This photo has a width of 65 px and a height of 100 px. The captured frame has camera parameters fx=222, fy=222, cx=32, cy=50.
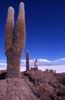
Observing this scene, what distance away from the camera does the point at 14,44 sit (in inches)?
479

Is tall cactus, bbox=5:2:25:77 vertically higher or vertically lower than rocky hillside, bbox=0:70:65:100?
higher

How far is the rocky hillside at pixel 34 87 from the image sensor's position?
9984mm

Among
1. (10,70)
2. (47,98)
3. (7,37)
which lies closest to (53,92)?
(47,98)

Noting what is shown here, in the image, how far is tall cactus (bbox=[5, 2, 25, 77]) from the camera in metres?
12.0

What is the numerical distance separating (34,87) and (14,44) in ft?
8.49

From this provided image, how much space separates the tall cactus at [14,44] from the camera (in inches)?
473

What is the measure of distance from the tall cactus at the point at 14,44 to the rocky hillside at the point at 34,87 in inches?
28.8

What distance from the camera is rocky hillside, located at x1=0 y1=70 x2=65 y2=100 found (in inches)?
393

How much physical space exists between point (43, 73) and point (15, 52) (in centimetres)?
262

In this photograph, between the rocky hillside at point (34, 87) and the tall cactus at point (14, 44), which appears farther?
the tall cactus at point (14, 44)

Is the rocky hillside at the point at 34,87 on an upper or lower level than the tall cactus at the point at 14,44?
lower

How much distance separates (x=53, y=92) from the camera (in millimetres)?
11328

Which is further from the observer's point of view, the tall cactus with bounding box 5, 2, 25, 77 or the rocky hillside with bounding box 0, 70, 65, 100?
the tall cactus with bounding box 5, 2, 25, 77

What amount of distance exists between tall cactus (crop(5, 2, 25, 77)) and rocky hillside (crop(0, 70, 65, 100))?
0.73m
